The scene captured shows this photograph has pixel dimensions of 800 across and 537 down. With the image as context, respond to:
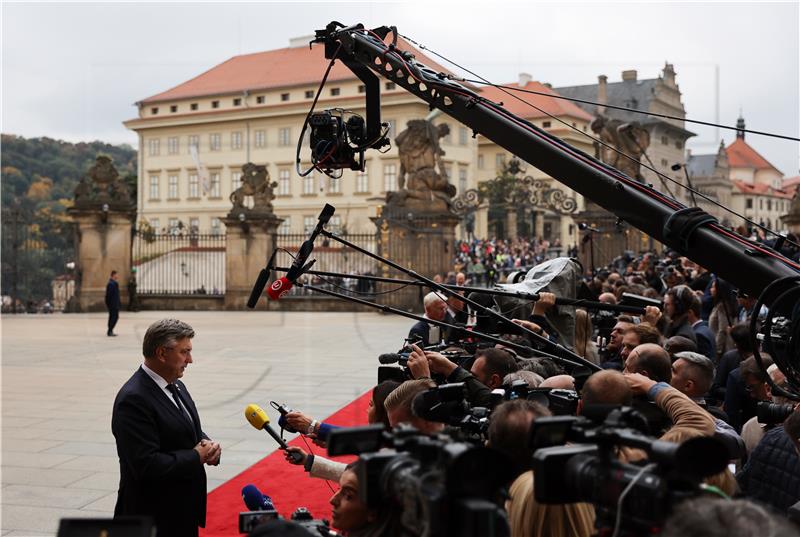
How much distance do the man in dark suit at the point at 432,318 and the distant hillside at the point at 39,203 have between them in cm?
2635

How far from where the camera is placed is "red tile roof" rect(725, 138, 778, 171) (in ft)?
396

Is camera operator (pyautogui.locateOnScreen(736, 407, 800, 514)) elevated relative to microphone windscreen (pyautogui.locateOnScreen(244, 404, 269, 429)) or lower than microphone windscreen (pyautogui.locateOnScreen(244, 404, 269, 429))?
lower

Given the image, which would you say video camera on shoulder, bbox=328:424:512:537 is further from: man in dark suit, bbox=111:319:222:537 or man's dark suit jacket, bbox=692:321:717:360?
man's dark suit jacket, bbox=692:321:717:360

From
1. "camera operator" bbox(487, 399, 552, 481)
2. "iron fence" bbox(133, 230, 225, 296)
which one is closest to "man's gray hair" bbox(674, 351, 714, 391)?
"camera operator" bbox(487, 399, 552, 481)

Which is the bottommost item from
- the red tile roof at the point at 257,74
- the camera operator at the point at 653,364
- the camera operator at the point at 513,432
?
the camera operator at the point at 653,364

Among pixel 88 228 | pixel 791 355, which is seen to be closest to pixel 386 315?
pixel 88 228

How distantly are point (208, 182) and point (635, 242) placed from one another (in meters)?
49.7

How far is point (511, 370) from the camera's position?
5723 millimetres

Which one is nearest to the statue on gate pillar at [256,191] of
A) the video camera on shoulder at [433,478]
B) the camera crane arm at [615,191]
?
the camera crane arm at [615,191]

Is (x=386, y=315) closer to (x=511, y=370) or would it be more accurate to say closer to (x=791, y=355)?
(x=511, y=370)

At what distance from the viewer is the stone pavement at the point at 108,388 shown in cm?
766

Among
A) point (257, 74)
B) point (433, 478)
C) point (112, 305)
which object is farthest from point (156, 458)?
point (257, 74)

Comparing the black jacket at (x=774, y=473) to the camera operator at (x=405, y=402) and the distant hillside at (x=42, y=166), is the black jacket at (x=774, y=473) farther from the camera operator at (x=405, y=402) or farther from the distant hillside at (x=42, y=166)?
the distant hillside at (x=42, y=166)

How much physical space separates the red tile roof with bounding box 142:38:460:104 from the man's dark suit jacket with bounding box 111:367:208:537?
234 ft
